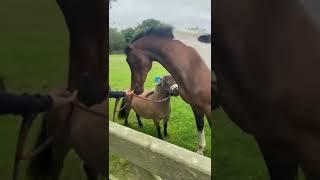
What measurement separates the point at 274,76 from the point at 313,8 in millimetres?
256

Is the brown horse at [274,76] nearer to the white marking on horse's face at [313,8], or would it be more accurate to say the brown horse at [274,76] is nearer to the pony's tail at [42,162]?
the white marking on horse's face at [313,8]

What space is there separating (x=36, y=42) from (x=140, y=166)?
1363 millimetres

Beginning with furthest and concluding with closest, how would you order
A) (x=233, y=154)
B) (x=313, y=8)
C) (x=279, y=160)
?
(x=233, y=154) → (x=279, y=160) → (x=313, y=8)

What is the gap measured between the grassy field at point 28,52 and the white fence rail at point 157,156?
105 centimetres

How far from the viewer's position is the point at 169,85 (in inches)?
94.6

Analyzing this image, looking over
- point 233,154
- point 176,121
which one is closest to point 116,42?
point 176,121

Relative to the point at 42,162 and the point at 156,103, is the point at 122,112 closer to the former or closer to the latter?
the point at 156,103

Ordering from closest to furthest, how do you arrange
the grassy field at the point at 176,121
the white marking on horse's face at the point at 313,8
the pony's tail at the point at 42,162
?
1. the white marking on horse's face at the point at 313,8
2. the pony's tail at the point at 42,162
3. the grassy field at the point at 176,121

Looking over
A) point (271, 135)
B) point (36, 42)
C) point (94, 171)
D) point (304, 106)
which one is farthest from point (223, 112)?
point (36, 42)

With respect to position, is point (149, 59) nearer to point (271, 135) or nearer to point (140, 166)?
point (140, 166)

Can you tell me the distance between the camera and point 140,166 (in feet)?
8.47

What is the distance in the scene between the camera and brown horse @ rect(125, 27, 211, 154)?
231cm

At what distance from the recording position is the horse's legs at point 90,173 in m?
1.67

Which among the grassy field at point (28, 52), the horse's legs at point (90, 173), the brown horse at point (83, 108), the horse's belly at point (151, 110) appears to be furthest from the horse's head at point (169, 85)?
the grassy field at point (28, 52)
